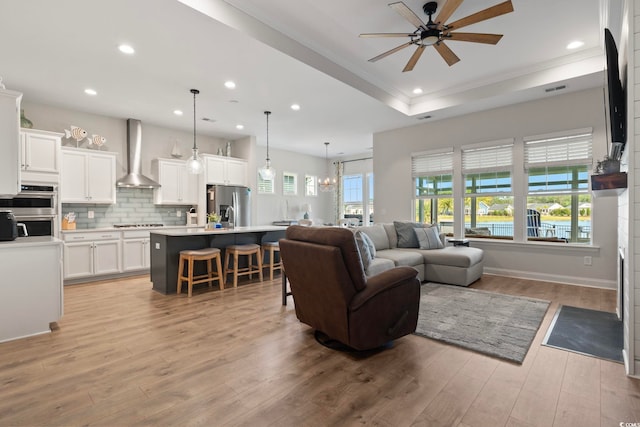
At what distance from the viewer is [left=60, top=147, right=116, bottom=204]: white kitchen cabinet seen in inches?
204

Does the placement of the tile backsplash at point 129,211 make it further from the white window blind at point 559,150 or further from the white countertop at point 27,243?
the white window blind at point 559,150

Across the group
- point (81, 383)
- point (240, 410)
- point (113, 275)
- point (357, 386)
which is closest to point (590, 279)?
point (357, 386)

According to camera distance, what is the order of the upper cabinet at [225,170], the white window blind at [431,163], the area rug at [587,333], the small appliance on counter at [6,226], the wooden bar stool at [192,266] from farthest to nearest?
the upper cabinet at [225,170] → the white window blind at [431,163] → the wooden bar stool at [192,266] → the small appliance on counter at [6,226] → the area rug at [587,333]

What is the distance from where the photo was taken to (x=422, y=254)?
→ 5.03 m

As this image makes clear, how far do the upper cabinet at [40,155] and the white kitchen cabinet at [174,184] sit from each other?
1.66 metres

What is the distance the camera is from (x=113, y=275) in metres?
5.49

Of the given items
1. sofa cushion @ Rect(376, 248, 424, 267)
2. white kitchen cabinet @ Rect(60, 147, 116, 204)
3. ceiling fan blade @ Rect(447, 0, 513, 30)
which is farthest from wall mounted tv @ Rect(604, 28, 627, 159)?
white kitchen cabinet @ Rect(60, 147, 116, 204)

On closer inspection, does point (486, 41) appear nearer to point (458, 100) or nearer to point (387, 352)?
point (458, 100)

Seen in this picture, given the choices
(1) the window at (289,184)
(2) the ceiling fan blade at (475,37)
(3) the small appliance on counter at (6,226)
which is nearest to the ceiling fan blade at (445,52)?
(2) the ceiling fan blade at (475,37)

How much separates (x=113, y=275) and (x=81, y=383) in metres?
3.94

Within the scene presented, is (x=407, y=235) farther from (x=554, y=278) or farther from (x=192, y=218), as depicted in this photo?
(x=192, y=218)

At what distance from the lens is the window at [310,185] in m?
9.79

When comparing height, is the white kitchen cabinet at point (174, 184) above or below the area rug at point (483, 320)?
above

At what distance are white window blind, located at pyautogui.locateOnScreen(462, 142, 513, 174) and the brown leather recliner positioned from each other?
4093 millimetres
